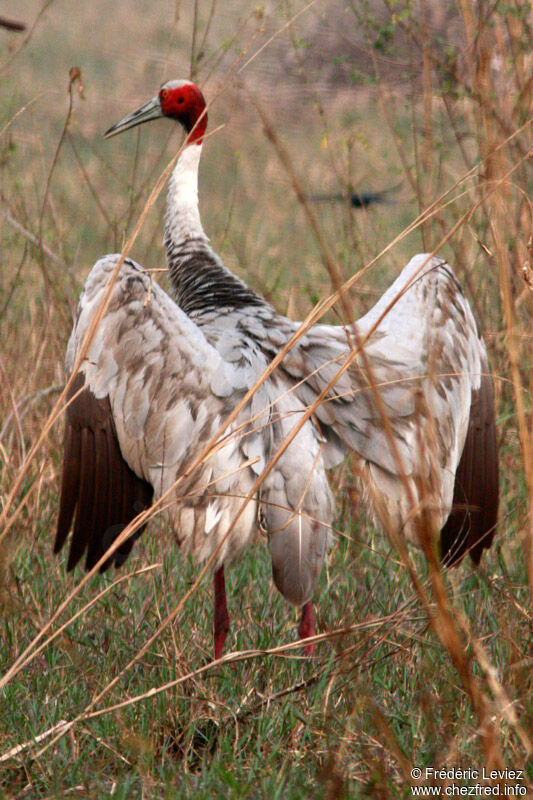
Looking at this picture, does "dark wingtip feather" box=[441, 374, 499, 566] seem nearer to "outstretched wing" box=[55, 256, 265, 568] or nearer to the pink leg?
the pink leg

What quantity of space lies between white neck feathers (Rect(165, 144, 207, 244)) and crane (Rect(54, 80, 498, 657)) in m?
0.67

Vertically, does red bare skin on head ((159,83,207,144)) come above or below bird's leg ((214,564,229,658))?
above

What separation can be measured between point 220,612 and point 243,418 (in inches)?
23.5

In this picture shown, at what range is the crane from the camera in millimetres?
2779

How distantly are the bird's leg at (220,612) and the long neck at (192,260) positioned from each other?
32.4 inches

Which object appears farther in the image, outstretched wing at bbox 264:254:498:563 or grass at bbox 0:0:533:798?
outstretched wing at bbox 264:254:498:563

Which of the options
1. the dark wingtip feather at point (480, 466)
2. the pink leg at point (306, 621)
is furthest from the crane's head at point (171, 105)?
the pink leg at point (306, 621)

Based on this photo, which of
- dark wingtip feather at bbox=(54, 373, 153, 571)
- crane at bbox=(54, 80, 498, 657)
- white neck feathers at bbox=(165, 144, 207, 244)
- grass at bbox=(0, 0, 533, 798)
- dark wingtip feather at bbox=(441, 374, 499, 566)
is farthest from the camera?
white neck feathers at bbox=(165, 144, 207, 244)

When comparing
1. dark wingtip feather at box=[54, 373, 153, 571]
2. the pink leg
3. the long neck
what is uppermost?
the long neck

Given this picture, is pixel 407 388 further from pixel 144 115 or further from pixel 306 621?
pixel 144 115

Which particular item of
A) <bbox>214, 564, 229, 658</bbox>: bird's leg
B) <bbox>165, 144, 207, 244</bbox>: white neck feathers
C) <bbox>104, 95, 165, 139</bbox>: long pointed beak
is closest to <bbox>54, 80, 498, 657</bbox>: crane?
<bbox>214, 564, 229, 658</bbox>: bird's leg

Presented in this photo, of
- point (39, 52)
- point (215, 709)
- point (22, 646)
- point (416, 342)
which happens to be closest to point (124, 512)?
point (22, 646)

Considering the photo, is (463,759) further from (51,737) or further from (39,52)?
(39,52)

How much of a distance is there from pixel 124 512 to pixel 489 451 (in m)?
1.13
